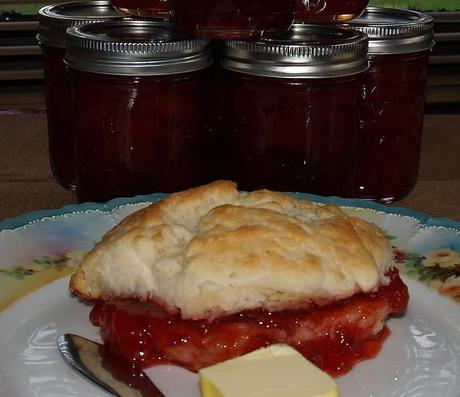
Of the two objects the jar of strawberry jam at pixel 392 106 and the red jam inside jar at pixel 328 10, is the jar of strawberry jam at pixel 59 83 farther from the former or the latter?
the jar of strawberry jam at pixel 392 106

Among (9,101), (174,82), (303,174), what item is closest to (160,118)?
(174,82)

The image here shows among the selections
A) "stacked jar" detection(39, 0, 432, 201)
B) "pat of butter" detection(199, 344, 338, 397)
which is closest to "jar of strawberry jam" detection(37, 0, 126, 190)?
"stacked jar" detection(39, 0, 432, 201)

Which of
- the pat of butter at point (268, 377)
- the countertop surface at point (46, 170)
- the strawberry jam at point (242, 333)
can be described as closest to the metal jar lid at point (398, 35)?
the countertop surface at point (46, 170)

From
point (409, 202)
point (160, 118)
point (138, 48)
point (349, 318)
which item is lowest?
point (409, 202)

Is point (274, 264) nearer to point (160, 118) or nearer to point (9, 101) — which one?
point (160, 118)

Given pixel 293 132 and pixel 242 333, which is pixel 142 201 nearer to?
pixel 293 132

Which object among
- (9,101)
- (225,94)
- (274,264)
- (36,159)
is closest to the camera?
(274,264)
